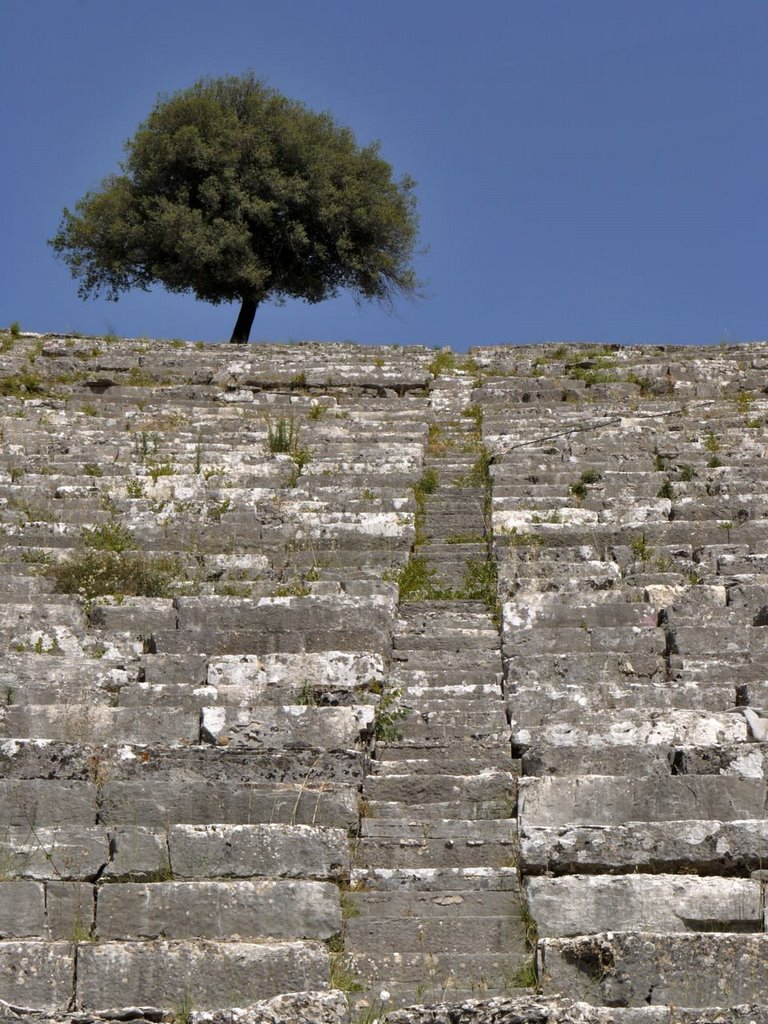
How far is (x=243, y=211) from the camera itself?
73.8 ft

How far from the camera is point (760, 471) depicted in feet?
41.7

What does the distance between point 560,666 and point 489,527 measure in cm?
319

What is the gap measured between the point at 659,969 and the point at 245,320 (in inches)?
745

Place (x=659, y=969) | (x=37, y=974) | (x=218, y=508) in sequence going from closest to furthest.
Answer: (x=659, y=969) < (x=37, y=974) < (x=218, y=508)

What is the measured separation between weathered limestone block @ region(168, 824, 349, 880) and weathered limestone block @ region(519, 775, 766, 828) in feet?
3.09

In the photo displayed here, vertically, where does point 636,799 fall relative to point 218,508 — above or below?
below

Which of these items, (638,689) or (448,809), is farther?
(638,689)

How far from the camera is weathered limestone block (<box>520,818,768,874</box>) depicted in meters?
6.15

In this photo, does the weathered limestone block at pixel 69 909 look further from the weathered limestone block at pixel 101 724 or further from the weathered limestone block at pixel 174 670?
the weathered limestone block at pixel 174 670

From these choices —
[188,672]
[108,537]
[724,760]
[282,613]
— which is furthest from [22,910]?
[108,537]

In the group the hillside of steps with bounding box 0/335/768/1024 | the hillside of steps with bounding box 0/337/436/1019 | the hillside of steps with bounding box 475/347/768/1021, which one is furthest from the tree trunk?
the hillside of steps with bounding box 475/347/768/1021

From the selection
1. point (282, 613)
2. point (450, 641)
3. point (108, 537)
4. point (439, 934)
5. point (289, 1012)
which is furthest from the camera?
point (108, 537)

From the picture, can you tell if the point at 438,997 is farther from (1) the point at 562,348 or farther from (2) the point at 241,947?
(1) the point at 562,348

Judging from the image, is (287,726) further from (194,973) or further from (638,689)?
(194,973)
